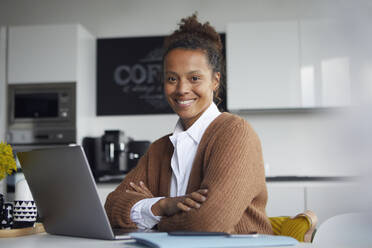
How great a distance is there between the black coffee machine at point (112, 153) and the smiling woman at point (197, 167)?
2.13 m

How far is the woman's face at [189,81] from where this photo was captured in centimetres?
141

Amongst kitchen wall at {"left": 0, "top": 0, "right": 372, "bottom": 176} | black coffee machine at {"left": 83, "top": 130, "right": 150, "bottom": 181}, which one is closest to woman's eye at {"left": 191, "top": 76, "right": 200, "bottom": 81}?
black coffee machine at {"left": 83, "top": 130, "right": 150, "bottom": 181}

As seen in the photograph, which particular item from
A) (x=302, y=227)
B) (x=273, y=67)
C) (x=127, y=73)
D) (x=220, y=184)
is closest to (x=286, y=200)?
(x=273, y=67)

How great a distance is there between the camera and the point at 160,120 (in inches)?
156

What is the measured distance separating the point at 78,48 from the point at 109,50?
0.53m

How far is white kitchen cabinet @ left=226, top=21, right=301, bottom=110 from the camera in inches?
138

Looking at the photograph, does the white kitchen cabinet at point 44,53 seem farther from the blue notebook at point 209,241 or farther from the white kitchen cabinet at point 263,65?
the blue notebook at point 209,241

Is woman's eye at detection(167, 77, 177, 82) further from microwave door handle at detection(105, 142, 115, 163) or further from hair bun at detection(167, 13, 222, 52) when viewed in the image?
microwave door handle at detection(105, 142, 115, 163)

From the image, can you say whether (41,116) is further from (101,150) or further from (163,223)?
(163,223)

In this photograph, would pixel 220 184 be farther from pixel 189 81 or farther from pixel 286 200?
pixel 286 200

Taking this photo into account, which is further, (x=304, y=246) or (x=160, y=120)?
(x=160, y=120)

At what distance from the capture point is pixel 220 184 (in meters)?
1.08

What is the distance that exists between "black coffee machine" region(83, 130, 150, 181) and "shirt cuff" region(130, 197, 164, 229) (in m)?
2.35

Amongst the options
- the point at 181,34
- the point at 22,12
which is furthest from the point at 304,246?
the point at 22,12
